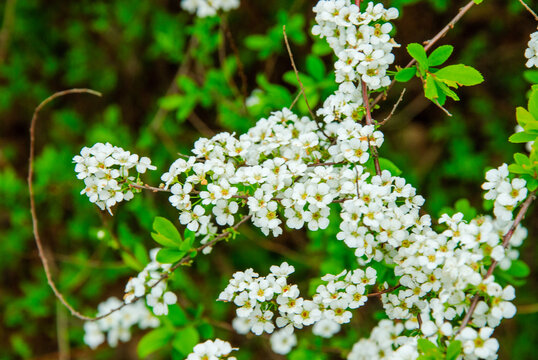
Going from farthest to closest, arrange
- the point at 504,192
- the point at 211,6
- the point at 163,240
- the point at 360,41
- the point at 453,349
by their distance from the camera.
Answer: the point at 211,6
the point at 163,240
the point at 360,41
the point at 504,192
the point at 453,349

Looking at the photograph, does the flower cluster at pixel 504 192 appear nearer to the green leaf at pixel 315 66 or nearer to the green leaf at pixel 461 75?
the green leaf at pixel 461 75

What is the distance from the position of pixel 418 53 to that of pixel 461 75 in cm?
18

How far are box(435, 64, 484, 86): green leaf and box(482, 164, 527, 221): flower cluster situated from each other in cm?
A: 34

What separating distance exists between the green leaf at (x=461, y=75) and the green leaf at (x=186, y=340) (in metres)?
1.49

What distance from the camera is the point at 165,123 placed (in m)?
3.74

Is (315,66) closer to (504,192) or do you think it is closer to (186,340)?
(504,192)

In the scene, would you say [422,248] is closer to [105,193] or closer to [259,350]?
[105,193]

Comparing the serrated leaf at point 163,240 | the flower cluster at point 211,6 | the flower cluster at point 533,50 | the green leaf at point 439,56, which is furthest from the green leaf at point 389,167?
the flower cluster at point 211,6

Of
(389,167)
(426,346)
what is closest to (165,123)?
(389,167)

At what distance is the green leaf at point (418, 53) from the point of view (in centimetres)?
172

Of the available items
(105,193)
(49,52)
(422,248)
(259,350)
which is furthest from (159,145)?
(422,248)

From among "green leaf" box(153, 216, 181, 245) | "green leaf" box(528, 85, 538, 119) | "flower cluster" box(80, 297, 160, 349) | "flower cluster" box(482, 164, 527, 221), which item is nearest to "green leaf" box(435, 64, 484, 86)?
"green leaf" box(528, 85, 538, 119)

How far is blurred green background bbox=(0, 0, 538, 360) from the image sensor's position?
333cm

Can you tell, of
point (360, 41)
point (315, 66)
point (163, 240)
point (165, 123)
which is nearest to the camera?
point (360, 41)
